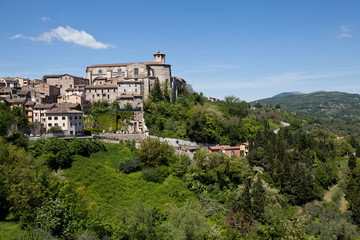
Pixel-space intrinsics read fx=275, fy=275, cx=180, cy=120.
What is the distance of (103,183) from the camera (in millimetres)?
34656

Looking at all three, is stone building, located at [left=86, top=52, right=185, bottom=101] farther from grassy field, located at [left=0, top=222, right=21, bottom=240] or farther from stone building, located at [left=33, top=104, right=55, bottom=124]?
grassy field, located at [left=0, top=222, right=21, bottom=240]

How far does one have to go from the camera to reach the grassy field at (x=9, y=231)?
72.9 feet

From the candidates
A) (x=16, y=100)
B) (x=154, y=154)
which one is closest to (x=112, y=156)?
(x=154, y=154)

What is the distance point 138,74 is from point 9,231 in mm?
49363

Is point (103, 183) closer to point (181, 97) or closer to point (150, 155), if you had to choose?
point (150, 155)

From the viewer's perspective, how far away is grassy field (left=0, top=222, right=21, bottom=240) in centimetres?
2223

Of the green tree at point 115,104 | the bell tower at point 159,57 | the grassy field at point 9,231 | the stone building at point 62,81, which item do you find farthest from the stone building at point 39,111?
the grassy field at point 9,231

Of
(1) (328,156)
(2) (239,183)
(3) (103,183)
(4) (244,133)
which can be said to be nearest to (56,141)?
(3) (103,183)

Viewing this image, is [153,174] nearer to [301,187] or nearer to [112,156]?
[112,156]

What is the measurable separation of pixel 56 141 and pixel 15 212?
14.5 meters

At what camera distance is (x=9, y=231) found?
75.4ft

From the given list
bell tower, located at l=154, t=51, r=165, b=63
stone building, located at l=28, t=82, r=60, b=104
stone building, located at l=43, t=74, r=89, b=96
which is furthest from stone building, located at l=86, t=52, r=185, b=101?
stone building, located at l=28, t=82, r=60, b=104

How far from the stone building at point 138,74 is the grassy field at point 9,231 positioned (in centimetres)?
4206

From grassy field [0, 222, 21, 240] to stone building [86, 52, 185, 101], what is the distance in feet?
138
